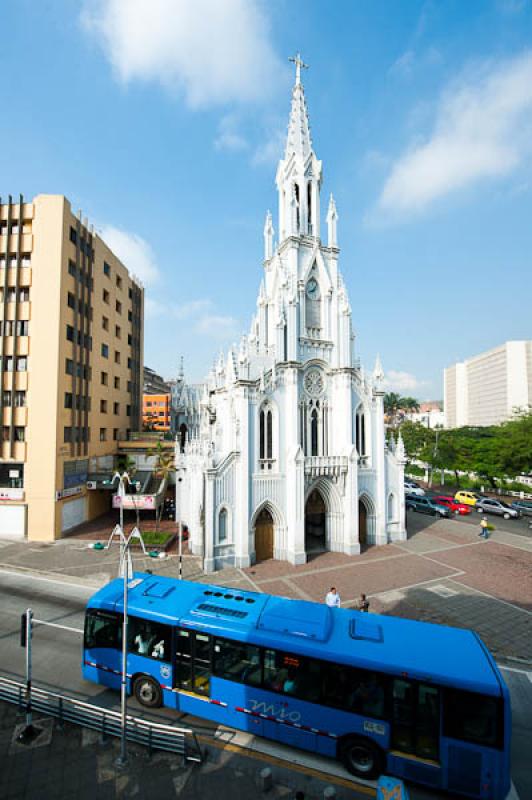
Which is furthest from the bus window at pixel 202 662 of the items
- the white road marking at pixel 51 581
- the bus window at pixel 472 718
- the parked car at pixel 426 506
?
the parked car at pixel 426 506

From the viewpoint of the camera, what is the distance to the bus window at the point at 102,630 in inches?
422

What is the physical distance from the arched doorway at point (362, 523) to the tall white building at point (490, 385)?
117m

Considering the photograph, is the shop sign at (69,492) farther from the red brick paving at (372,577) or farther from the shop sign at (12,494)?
the red brick paving at (372,577)

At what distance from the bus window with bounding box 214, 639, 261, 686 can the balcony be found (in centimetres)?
1623

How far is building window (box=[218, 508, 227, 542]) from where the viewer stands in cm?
2298

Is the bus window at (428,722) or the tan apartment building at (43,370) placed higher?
the tan apartment building at (43,370)

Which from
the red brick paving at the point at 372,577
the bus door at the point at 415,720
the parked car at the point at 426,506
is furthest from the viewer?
the parked car at the point at 426,506

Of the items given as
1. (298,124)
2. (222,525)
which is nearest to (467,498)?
(222,525)

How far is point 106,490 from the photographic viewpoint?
37.2 m

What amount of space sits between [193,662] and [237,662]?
50.9 inches

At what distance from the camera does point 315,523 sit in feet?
90.8

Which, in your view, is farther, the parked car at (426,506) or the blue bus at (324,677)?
the parked car at (426,506)

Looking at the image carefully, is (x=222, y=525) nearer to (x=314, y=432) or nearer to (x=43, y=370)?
(x=314, y=432)

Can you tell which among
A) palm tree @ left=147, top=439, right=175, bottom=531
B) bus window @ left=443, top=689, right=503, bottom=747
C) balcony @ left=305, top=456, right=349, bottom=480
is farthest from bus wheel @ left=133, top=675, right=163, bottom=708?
palm tree @ left=147, top=439, right=175, bottom=531
